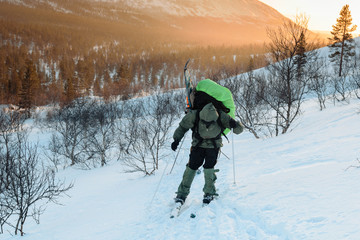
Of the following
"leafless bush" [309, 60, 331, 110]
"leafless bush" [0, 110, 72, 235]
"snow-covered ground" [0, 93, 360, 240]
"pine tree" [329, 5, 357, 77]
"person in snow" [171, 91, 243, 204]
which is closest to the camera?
"snow-covered ground" [0, 93, 360, 240]

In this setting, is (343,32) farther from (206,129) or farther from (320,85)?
(206,129)

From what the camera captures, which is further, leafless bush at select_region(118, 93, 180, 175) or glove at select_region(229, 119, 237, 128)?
leafless bush at select_region(118, 93, 180, 175)

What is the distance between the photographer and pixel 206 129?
3834mm

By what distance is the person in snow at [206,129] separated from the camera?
12.5 ft

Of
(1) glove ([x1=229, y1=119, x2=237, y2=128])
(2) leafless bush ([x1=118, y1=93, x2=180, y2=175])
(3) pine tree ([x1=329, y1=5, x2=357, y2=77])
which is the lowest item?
(2) leafless bush ([x1=118, y1=93, x2=180, y2=175])

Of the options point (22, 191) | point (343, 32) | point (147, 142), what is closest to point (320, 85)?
point (343, 32)

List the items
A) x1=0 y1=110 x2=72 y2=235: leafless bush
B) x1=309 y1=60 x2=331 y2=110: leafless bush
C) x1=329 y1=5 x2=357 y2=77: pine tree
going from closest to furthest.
→ x1=0 y1=110 x2=72 y2=235: leafless bush, x1=309 y1=60 x2=331 y2=110: leafless bush, x1=329 y1=5 x2=357 y2=77: pine tree

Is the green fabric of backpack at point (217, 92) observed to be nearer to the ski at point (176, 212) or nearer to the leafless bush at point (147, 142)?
the ski at point (176, 212)

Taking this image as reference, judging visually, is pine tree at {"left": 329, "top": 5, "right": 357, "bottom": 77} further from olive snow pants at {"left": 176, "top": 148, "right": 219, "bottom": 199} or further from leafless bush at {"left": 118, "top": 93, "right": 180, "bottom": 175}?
olive snow pants at {"left": 176, "top": 148, "right": 219, "bottom": 199}

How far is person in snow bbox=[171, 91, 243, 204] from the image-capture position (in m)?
3.82

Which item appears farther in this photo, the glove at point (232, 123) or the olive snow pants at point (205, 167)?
the olive snow pants at point (205, 167)

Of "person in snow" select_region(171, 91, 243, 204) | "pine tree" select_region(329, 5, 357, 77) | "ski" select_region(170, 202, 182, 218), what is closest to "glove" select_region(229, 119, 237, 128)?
"person in snow" select_region(171, 91, 243, 204)

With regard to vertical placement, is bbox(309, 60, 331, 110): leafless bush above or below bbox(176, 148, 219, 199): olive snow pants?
above

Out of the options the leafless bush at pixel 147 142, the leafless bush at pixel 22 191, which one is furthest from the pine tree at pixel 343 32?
the leafless bush at pixel 22 191
